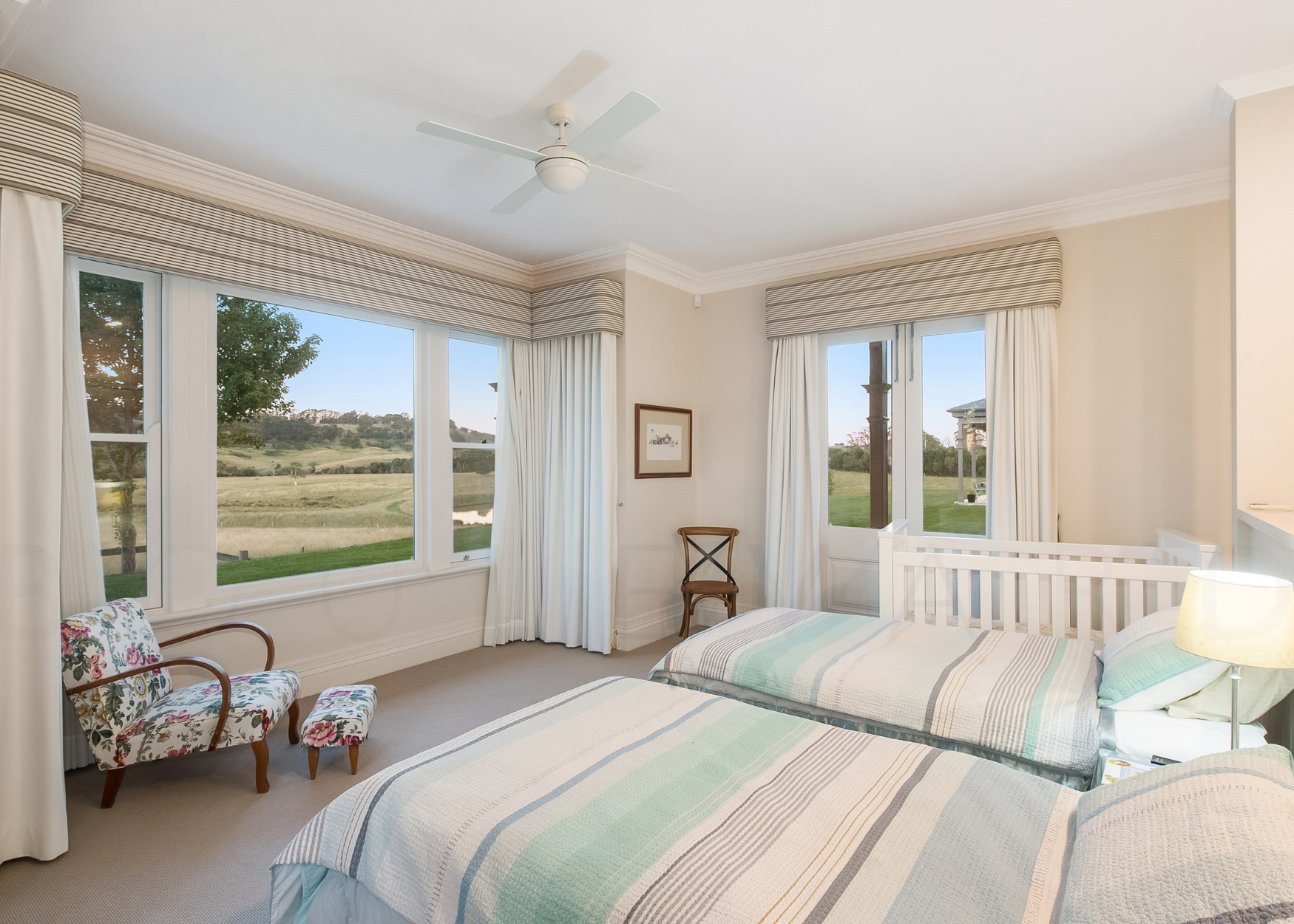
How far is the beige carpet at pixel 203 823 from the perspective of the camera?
1.95 meters

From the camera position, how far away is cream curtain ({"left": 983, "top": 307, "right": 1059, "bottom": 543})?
3.59 metres

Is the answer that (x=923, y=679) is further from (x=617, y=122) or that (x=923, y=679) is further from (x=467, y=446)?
(x=467, y=446)

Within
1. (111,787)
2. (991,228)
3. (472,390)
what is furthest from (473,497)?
(991,228)

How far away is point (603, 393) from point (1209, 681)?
131 inches

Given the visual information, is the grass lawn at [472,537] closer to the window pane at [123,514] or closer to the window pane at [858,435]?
the window pane at [123,514]

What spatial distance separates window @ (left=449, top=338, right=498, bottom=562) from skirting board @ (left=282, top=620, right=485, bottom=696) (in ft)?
1.74

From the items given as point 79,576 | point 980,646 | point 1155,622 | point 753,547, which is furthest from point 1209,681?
point 79,576

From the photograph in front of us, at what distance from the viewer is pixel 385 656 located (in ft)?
12.9

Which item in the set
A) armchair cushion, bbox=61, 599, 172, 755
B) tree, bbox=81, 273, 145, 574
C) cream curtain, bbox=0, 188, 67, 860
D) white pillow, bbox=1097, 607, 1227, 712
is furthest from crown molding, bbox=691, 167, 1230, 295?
armchair cushion, bbox=61, 599, 172, 755

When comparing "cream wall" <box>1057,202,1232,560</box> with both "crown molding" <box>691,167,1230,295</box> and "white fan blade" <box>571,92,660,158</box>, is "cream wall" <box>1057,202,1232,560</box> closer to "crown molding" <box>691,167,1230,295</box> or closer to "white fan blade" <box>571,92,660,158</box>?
"crown molding" <box>691,167,1230,295</box>

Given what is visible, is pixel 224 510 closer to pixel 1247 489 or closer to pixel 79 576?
pixel 79 576

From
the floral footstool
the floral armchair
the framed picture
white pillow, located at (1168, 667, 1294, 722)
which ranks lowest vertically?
the floral footstool

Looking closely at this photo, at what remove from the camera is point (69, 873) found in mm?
2076

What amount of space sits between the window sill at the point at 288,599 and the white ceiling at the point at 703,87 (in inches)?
84.6
